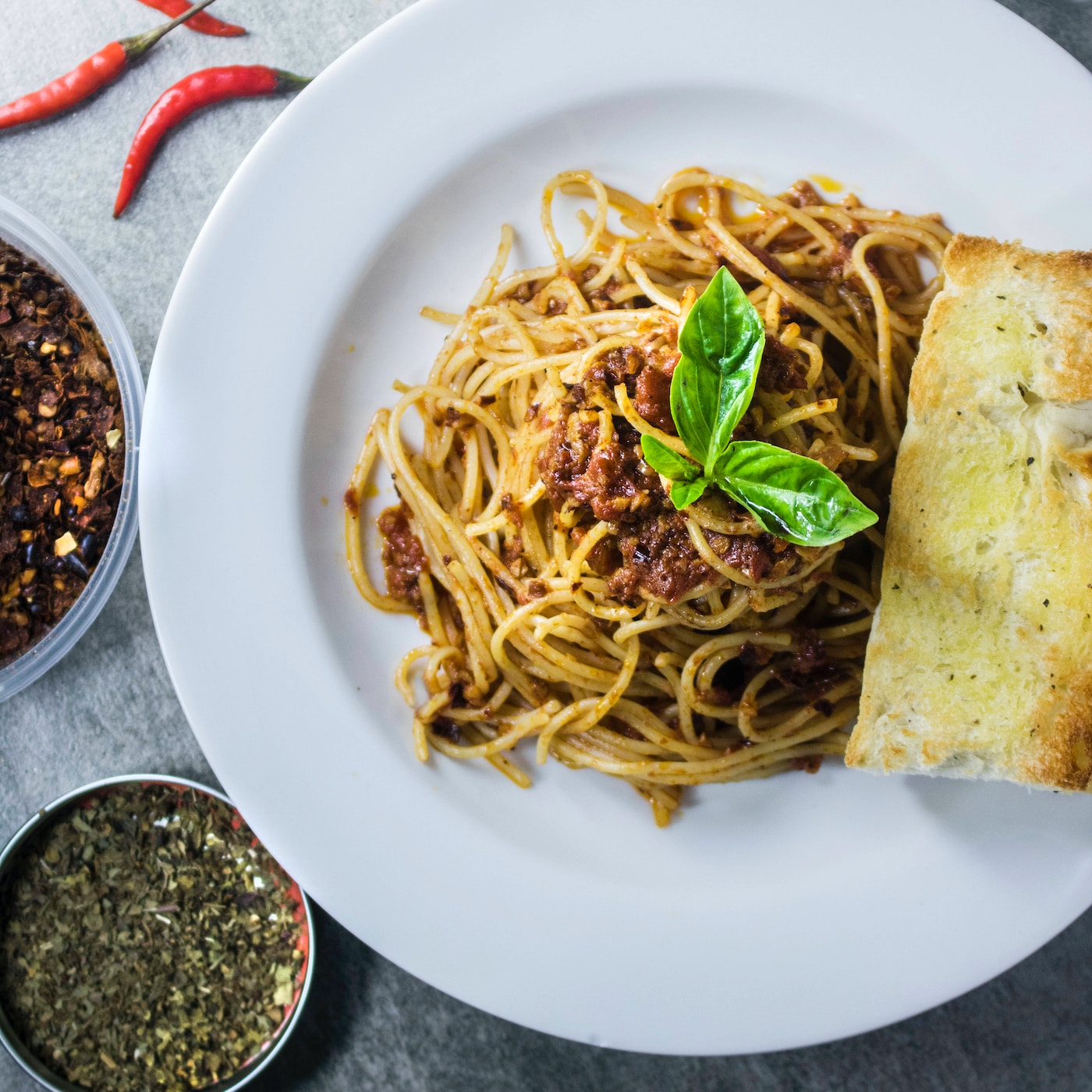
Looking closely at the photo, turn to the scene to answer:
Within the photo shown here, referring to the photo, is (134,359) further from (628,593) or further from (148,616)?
(628,593)

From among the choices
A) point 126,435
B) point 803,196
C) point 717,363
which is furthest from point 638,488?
point 126,435

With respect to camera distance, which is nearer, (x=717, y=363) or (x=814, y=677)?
(x=717, y=363)

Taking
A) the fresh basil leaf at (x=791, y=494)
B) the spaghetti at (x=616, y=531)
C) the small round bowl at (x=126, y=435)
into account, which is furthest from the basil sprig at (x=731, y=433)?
the small round bowl at (x=126, y=435)

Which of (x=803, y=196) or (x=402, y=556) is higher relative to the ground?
(x=803, y=196)

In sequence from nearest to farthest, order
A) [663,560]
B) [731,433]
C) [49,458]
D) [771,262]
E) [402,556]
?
1. [731,433]
2. [663,560]
3. [771,262]
4. [402,556]
5. [49,458]

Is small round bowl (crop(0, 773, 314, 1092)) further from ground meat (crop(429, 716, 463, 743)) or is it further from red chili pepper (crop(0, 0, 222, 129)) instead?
red chili pepper (crop(0, 0, 222, 129))

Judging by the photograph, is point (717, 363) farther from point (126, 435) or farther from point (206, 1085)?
point (206, 1085)
